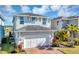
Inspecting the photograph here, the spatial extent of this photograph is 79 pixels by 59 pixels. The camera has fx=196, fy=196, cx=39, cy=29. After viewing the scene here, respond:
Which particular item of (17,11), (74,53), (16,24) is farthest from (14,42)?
(74,53)

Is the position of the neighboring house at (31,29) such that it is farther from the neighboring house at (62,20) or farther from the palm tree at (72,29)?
the palm tree at (72,29)

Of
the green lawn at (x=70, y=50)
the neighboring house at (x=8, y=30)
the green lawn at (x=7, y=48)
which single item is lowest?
the green lawn at (x=70, y=50)

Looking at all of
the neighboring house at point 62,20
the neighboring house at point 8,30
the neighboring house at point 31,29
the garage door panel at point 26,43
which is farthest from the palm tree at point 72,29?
the neighboring house at point 8,30

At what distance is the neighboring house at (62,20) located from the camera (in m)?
3.13

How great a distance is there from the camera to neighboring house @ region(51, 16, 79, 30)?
313 cm

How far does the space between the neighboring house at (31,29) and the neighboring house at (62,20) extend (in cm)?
8

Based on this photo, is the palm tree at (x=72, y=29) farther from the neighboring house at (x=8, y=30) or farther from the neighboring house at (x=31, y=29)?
the neighboring house at (x=8, y=30)

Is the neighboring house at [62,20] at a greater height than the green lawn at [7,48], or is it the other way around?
the neighboring house at [62,20]

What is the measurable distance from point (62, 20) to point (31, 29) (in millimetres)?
520

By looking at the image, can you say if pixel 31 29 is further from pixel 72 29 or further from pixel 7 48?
pixel 72 29

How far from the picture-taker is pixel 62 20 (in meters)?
3.16

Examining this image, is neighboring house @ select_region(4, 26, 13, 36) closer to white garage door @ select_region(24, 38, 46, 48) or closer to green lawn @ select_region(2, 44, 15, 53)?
green lawn @ select_region(2, 44, 15, 53)

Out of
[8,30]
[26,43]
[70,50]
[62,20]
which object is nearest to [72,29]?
[62,20]
